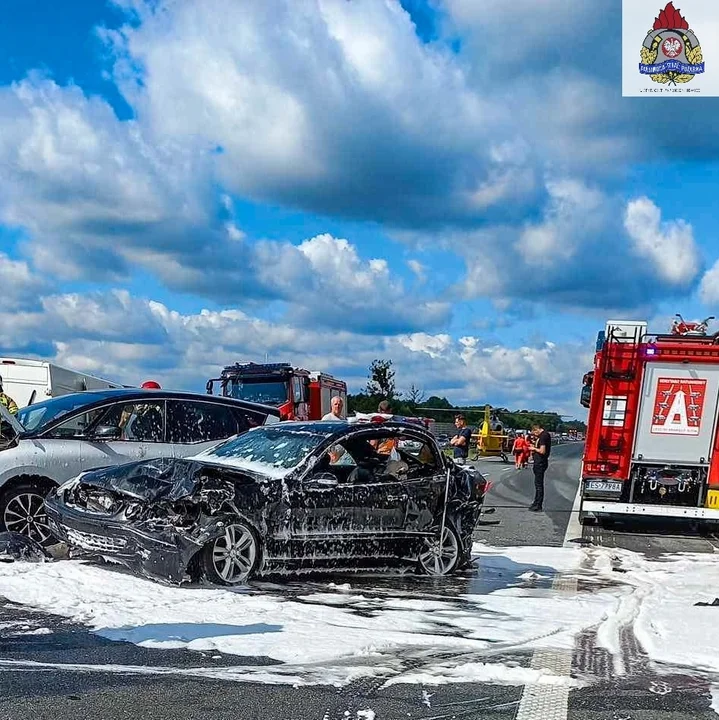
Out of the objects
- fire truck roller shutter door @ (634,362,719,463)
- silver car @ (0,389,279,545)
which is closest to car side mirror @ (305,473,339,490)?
silver car @ (0,389,279,545)

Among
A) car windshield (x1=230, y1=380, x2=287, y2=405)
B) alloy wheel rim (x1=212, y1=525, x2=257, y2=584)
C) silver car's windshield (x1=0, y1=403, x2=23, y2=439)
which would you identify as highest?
car windshield (x1=230, y1=380, x2=287, y2=405)

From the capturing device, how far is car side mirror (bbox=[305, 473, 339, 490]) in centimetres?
844

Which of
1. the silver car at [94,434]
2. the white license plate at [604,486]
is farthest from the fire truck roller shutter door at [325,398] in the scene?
the silver car at [94,434]

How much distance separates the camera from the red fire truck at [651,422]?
14.5 m

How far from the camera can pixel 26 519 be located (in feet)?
30.5

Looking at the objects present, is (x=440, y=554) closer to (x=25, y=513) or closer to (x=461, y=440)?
(x=25, y=513)

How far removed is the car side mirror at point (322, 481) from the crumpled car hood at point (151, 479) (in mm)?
914

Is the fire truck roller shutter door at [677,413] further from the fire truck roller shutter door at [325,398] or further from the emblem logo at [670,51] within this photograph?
the fire truck roller shutter door at [325,398]

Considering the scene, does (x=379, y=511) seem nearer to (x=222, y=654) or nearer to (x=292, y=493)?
(x=292, y=493)

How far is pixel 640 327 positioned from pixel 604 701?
34.1 feet

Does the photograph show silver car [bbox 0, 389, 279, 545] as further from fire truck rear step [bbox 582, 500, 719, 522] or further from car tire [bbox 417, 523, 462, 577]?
fire truck rear step [bbox 582, 500, 719, 522]

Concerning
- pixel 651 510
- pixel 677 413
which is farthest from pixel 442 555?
pixel 677 413

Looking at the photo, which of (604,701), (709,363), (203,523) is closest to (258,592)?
(203,523)

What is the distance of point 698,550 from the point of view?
12.6 meters
